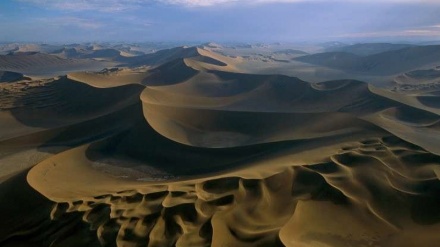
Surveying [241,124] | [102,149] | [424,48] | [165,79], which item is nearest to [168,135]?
[102,149]

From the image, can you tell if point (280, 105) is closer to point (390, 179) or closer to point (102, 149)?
point (102, 149)

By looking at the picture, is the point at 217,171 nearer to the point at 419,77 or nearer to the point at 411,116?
the point at 411,116

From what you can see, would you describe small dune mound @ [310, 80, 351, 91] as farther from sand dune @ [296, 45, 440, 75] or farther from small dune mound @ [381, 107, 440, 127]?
sand dune @ [296, 45, 440, 75]

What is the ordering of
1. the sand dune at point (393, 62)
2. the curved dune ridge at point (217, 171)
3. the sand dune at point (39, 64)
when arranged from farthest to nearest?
1. the sand dune at point (39, 64)
2. the sand dune at point (393, 62)
3. the curved dune ridge at point (217, 171)

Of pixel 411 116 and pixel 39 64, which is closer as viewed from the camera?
pixel 411 116

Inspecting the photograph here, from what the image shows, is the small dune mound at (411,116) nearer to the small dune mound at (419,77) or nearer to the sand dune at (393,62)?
the small dune mound at (419,77)

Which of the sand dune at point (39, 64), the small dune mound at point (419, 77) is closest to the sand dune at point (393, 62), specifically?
the small dune mound at point (419, 77)

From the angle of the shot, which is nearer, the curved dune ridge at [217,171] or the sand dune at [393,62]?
the curved dune ridge at [217,171]

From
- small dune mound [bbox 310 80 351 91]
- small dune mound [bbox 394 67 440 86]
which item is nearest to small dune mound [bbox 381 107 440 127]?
small dune mound [bbox 310 80 351 91]

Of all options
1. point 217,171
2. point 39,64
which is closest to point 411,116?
point 217,171
